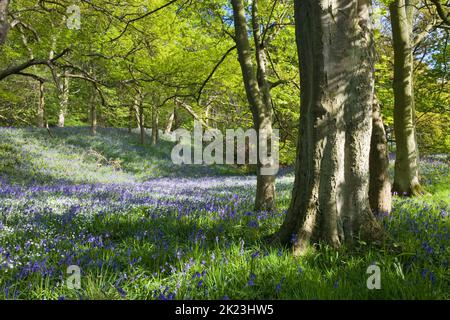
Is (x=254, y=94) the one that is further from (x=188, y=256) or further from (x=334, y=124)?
(x=188, y=256)

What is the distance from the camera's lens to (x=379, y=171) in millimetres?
5059

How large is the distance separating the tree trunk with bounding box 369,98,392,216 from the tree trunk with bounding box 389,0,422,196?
3.52 metres

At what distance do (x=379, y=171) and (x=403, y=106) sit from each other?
14.0 feet

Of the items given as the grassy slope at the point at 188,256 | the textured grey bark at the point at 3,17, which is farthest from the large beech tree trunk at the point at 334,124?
the textured grey bark at the point at 3,17

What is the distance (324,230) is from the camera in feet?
11.0

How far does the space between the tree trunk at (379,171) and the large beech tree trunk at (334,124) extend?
167 centimetres

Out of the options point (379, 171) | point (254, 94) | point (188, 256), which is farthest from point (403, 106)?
point (188, 256)

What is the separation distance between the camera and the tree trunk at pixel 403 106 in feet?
26.7

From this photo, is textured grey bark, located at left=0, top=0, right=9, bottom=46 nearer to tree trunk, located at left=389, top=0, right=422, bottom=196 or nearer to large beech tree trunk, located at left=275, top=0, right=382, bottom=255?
large beech tree trunk, located at left=275, top=0, right=382, bottom=255

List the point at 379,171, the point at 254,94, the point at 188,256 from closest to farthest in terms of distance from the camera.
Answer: the point at 188,256, the point at 379,171, the point at 254,94

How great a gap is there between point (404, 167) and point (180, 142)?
78.9ft

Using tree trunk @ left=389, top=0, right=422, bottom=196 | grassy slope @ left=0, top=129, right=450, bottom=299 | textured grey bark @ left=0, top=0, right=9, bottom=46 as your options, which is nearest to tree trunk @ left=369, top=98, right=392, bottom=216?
grassy slope @ left=0, top=129, right=450, bottom=299

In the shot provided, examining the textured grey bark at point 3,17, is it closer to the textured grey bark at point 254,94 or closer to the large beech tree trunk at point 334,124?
the textured grey bark at point 254,94
